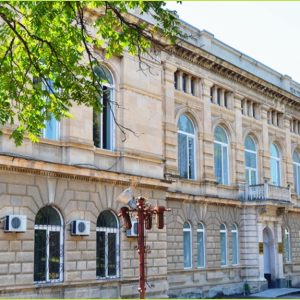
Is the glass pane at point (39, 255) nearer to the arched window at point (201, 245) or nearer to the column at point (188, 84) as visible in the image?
the arched window at point (201, 245)

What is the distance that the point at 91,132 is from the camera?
60.3 feet

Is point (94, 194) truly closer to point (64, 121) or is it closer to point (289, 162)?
point (64, 121)

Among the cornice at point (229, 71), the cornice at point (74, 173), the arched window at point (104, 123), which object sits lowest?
the cornice at point (74, 173)

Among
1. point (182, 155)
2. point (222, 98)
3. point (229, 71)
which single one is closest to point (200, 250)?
point (182, 155)

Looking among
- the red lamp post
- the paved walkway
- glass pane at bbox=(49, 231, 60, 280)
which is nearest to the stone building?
glass pane at bbox=(49, 231, 60, 280)

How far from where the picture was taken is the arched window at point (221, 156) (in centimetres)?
2652

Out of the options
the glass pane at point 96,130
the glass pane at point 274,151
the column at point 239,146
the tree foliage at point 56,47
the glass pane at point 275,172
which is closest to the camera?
the tree foliage at point 56,47

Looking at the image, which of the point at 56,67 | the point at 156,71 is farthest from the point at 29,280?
the point at 156,71

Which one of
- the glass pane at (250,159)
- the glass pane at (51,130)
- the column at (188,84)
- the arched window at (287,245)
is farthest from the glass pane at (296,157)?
the glass pane at (51,130)

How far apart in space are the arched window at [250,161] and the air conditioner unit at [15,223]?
15459mm

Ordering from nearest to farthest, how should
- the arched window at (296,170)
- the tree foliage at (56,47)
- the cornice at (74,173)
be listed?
the tree foliage at (56,47), the cornice at (74,173), the arched window at (296,170)

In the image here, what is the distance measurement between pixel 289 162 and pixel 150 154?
14.4 metres

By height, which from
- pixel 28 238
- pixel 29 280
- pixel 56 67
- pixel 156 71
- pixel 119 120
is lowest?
pixel 29 280

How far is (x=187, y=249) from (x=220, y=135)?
20.6ft
